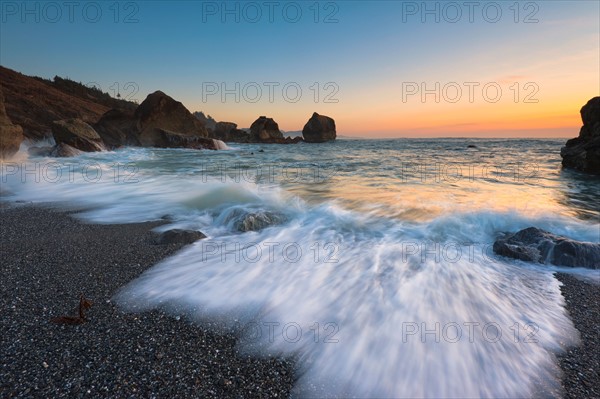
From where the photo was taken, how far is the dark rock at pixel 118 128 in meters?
29.5

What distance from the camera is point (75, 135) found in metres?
20.6

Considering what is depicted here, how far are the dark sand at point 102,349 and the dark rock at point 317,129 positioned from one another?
6674 cm

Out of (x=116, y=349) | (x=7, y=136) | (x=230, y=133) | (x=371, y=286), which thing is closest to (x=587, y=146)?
(x=371, y=286)

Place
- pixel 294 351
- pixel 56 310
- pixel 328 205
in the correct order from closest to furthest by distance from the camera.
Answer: pixel 294 351
pixel 56 310
pixel 328 205

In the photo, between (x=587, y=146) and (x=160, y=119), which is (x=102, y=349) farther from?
(x=160, y=119)

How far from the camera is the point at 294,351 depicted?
2658mm

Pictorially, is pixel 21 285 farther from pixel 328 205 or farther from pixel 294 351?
pixel 328 205

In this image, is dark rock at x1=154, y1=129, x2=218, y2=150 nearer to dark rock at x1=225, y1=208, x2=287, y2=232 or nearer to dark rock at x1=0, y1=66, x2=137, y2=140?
dark rock at x1=0, y1=66, x2=137, y2=140

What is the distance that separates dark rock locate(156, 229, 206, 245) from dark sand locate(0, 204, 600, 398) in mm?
984

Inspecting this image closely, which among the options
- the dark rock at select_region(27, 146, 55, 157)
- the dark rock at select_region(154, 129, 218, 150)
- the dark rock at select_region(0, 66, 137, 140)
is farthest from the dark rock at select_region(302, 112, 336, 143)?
the dark rock at select_region(27, 146, 55, 157)

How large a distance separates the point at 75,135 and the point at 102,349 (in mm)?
23347

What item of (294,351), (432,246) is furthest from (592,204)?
(294,351)

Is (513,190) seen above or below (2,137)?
below

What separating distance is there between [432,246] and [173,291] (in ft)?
13.6
